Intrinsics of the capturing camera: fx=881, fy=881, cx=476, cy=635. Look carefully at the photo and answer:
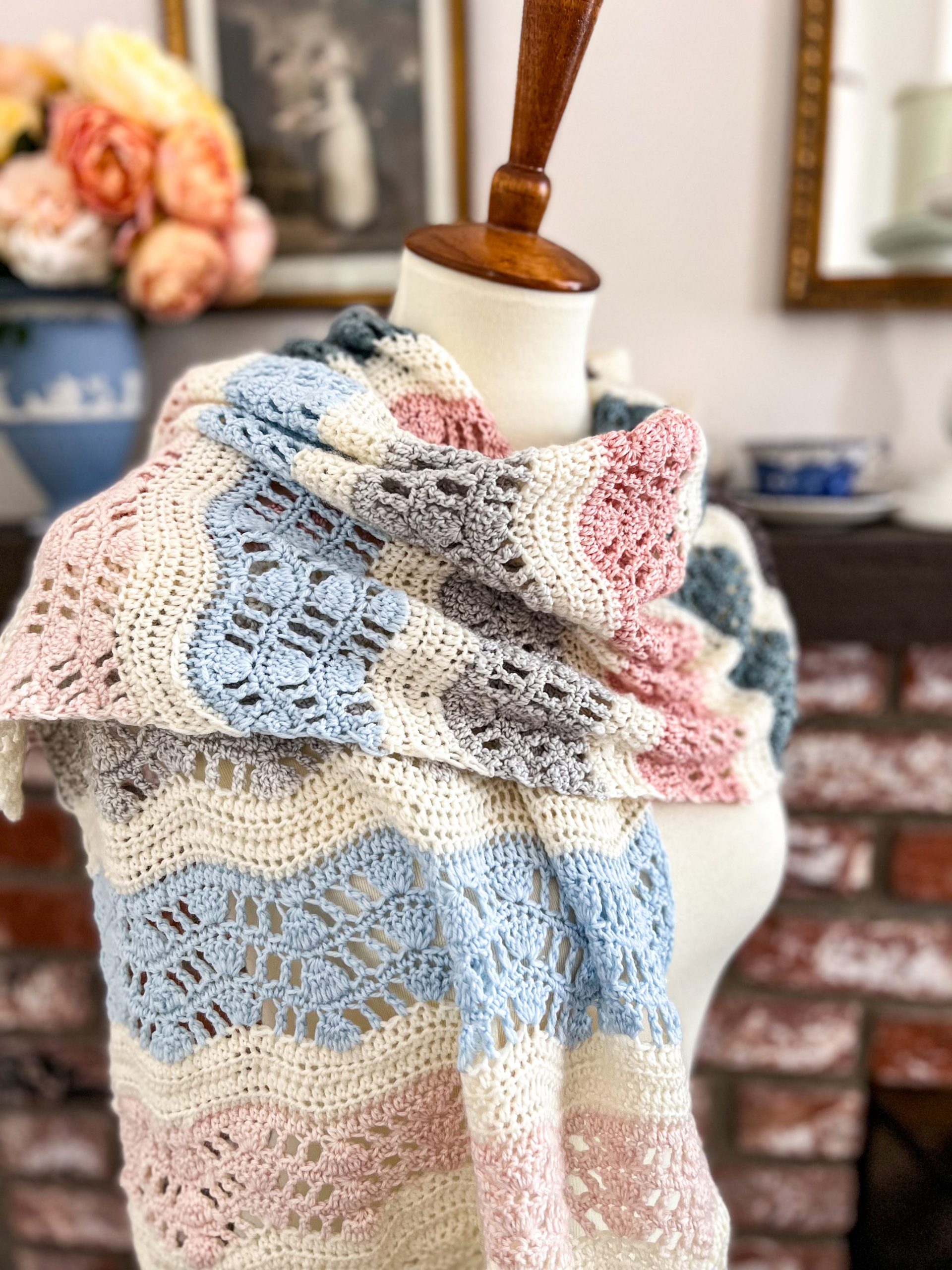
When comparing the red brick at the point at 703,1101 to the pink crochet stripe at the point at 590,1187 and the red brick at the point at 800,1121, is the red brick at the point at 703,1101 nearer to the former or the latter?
the red brick at the point at 800,1121

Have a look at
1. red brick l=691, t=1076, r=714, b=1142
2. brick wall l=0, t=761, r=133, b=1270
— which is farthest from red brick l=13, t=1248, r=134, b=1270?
red brick l=691, t=1076, r=714, b=1142

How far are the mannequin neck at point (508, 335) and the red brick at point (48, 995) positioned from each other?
3.05ft

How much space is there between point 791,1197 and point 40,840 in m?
1.05

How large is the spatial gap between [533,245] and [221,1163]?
1.95ft

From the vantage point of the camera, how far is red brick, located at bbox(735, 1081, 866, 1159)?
1089mm

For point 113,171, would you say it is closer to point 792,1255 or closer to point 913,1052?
point 913,1052

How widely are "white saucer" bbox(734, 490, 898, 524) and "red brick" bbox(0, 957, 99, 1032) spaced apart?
3.21ft

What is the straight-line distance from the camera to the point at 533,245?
0.55 meters

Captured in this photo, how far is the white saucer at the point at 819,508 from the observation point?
0.87 meters

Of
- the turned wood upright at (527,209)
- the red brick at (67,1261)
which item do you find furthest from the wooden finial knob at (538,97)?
the red brick at (67,1261)

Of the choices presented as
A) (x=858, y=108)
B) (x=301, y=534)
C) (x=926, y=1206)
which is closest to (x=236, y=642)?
(x=301, y=534)

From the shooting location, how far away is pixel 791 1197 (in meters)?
1.12

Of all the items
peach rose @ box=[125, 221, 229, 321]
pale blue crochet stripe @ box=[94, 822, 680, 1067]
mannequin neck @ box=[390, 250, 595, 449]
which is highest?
peach rose @ box=[125, 221, 229, 321]

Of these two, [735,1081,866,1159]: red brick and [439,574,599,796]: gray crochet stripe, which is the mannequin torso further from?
[735,1081,866,1159]: red brick
